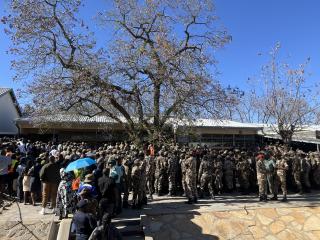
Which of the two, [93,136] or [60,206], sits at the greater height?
[93,136]

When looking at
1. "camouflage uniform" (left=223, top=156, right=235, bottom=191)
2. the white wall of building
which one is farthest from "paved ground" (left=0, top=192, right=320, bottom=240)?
the white wall of building

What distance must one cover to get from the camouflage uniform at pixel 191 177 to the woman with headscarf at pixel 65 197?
4.41m

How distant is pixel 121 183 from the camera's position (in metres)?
11.3

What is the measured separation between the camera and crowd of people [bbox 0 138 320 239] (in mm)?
10188

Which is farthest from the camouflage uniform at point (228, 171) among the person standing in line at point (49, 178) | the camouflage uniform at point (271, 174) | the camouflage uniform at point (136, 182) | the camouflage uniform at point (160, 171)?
the person standing in line at point (49, 178)

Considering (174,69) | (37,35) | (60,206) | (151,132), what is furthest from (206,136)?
(60,206)

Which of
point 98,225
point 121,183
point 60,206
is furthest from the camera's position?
point 121,183

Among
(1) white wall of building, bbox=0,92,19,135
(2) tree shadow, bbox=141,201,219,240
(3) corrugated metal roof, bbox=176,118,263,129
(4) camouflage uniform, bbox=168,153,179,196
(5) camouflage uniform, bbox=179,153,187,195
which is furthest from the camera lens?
(1) white wall of building, bbox=0,92,19,135

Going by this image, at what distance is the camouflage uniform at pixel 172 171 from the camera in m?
13.9

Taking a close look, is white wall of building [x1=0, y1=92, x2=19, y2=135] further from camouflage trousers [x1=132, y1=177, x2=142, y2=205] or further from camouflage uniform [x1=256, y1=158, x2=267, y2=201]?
camouflage uniform [x1=256, y1=158, x2=267, y2=201]

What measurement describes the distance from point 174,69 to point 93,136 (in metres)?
14.5

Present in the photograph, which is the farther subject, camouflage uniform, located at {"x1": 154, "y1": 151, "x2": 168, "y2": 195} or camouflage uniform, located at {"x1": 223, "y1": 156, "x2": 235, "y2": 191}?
camouflage uniform, located at {"x1": 223, "y1": 156, "x2": 235, "y2": 191}

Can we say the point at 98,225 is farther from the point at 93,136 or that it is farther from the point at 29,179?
the point at 93,136

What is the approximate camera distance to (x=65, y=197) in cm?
1006
